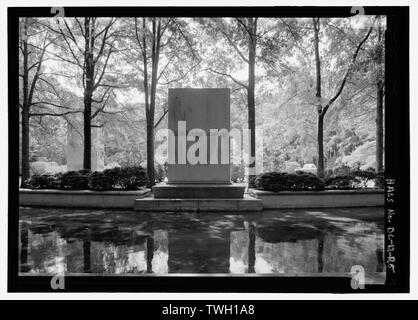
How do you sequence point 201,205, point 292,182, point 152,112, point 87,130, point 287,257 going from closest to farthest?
1. point 287,257
2. point 201,205
3. point 292,182
4. point 87,130
5. point 152,112

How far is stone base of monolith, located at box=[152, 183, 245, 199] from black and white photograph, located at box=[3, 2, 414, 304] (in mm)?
→ 53

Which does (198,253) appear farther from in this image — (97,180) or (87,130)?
(87,130)

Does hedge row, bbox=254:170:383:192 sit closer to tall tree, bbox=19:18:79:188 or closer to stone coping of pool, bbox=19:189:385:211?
stone coping of pool, bbox=19:189:385:211

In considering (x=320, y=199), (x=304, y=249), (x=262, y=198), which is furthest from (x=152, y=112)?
(x=304, y=249)

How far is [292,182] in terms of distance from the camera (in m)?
11.2

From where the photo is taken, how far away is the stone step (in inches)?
396

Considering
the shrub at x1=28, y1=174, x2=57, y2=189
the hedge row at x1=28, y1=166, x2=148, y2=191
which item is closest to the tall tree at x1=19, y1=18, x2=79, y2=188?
the shrub at x1=28, y1=174, x2=57, y2=189

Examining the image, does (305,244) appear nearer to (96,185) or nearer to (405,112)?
(405,112)

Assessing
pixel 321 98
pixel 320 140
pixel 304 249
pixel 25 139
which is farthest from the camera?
pixel 25 139

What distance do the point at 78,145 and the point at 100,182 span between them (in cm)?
994

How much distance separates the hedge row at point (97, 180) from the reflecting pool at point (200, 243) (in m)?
1.79

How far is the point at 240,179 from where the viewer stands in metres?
22.3
